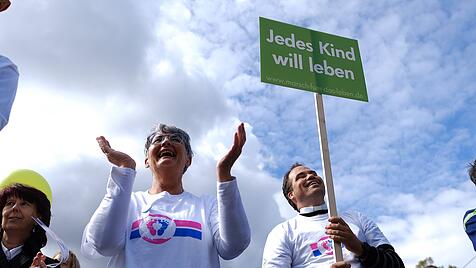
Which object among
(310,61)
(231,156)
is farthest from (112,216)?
(310,61)

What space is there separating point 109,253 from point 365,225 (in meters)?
1.93

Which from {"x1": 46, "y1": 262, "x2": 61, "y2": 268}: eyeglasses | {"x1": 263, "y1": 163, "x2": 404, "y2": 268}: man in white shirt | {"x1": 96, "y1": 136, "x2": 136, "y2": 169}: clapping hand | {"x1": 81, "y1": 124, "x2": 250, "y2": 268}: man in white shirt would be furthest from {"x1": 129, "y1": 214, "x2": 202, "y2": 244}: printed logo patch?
{"x1": 263, "y1": 163, "x2": 404, "y2": 268}: man in white shirt

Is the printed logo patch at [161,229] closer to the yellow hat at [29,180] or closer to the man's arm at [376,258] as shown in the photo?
the yellow hat at [29,180]

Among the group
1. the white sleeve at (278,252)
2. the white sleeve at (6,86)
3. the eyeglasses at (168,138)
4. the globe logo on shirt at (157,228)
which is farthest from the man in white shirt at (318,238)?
the white sleeve at (6,86)

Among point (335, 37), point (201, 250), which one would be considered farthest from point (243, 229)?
point (335, 37)

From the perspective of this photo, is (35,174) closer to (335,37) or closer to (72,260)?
(72,260)

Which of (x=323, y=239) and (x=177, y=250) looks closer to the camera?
(x=177, y=250)

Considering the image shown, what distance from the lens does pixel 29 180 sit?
3.92 meters

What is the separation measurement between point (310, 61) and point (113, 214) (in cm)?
205

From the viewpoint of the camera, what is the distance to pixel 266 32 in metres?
4.34

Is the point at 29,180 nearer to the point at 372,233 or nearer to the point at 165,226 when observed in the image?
the point at 165,226

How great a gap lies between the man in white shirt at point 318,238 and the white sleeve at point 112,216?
46.7 inches

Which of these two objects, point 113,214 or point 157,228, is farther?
point 157,228

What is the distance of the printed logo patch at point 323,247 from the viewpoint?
152 inches
